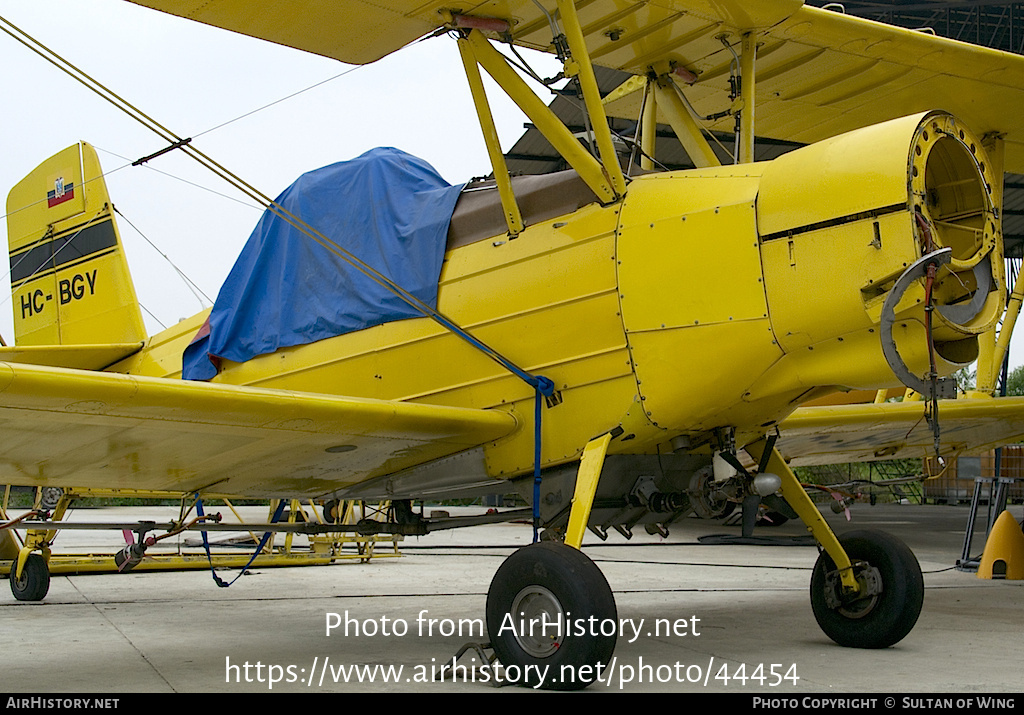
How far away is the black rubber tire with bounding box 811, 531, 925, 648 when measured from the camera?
524 centimetres

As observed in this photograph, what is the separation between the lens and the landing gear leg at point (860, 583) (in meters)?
5.25

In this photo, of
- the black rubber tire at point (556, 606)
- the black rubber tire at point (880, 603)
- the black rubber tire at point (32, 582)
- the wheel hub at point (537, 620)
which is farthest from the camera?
the black rubber tire at point (32, 582)

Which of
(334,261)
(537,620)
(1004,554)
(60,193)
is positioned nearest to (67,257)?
(60,193)

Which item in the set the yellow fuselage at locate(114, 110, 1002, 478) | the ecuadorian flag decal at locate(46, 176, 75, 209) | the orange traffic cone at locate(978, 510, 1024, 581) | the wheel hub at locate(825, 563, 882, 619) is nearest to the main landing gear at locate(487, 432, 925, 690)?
the yellow fuselage at locate(114, 110, 1002, 478)

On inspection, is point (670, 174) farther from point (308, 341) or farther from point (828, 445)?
point (828, 445)

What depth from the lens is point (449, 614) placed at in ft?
23.6

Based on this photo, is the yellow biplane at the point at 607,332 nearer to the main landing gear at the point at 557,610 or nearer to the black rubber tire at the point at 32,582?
the main landing gear at the point at 557,610

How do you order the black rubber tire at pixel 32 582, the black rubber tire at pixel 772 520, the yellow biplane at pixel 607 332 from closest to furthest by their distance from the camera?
the yellow biplane at pixel 607 332
the black rubber tire at pixel 32 582
the black rubber tire at pixel 772 520

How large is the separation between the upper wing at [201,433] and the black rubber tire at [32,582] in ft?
8.79

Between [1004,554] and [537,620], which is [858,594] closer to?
[537,620]

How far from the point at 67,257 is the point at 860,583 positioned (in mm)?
7737

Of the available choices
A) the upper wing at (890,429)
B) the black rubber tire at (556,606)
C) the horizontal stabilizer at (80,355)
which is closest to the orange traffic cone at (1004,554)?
the upper wing at (890,429)

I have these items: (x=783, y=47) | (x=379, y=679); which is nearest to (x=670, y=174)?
(x=783, y=47)

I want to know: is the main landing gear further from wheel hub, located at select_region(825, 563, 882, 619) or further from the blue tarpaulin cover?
wheel hub, located at select_region(825, 563, 882, 619)
